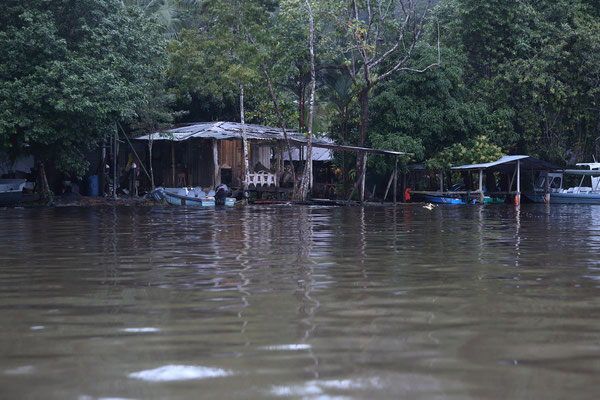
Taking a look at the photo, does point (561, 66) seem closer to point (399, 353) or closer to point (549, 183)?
point (549, 183)

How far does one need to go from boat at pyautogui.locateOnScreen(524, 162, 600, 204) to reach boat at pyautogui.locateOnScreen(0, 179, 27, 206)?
23795mm

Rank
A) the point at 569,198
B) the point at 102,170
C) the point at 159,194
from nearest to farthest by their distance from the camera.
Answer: the point at 159,194, the point at 102,170, the point at 569,198

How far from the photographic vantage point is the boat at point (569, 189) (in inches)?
1276

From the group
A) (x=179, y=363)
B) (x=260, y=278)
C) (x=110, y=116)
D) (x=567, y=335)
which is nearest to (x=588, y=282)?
(x=567, y=335)

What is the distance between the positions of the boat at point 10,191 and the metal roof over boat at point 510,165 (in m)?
19.4

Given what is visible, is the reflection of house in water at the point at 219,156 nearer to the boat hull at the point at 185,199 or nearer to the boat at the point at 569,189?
the boat hull at the point at 185,199

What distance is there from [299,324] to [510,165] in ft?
104

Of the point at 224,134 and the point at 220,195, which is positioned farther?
the point at 224,134

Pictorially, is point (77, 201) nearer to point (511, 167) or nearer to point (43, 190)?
point (43, 190)

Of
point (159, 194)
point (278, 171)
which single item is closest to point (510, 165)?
point (278, 171)

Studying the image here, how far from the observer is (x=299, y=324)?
4094 mm

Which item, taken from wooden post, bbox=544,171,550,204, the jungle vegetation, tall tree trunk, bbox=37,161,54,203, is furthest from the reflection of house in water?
wooden post, bbox=544,171,550,204

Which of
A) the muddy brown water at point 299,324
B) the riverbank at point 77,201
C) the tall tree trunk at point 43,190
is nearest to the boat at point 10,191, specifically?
the riverbank at point 77,201

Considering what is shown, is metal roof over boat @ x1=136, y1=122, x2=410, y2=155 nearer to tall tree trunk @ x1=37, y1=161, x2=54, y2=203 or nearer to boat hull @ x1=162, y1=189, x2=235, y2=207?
boat hull @ x1=162, y1=189, x2=235, y2=207
